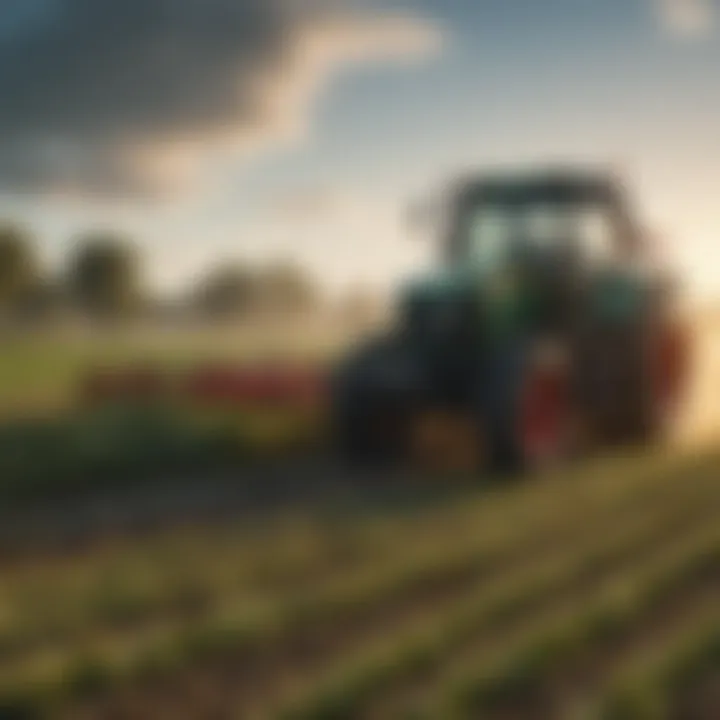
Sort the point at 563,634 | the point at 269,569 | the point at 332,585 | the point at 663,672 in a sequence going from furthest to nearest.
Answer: the point at 269,569
the point at 332,585
the point at 563,634
the point at 663,672

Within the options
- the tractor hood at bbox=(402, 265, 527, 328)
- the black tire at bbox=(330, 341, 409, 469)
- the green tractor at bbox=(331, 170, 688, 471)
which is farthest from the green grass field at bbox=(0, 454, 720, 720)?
the tractor hood at bbox=(402, 265, 527, 328)

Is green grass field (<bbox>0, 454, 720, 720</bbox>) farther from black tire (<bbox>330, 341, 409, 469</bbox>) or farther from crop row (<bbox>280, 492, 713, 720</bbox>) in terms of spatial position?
black tire (<bbox>330, 341, 409, 469</bbox>)

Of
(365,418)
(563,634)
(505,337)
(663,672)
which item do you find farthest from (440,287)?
(663,672)

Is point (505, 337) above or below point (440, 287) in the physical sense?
below

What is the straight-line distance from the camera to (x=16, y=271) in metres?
5.38

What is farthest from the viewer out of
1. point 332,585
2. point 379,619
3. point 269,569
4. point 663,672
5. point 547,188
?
point 547,188

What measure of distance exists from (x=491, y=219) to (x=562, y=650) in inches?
136

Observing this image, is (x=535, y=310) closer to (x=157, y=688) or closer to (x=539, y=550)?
(x=539, y=550)

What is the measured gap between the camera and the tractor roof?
636 centimetres

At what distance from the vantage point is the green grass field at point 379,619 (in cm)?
322

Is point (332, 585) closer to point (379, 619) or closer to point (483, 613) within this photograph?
point (379, 619)

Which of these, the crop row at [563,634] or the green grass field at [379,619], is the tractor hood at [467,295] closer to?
the green grass field at [379,619]

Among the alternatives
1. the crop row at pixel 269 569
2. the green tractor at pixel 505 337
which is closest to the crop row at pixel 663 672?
the crop row at pixel 269 569

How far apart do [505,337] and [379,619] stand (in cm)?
299
